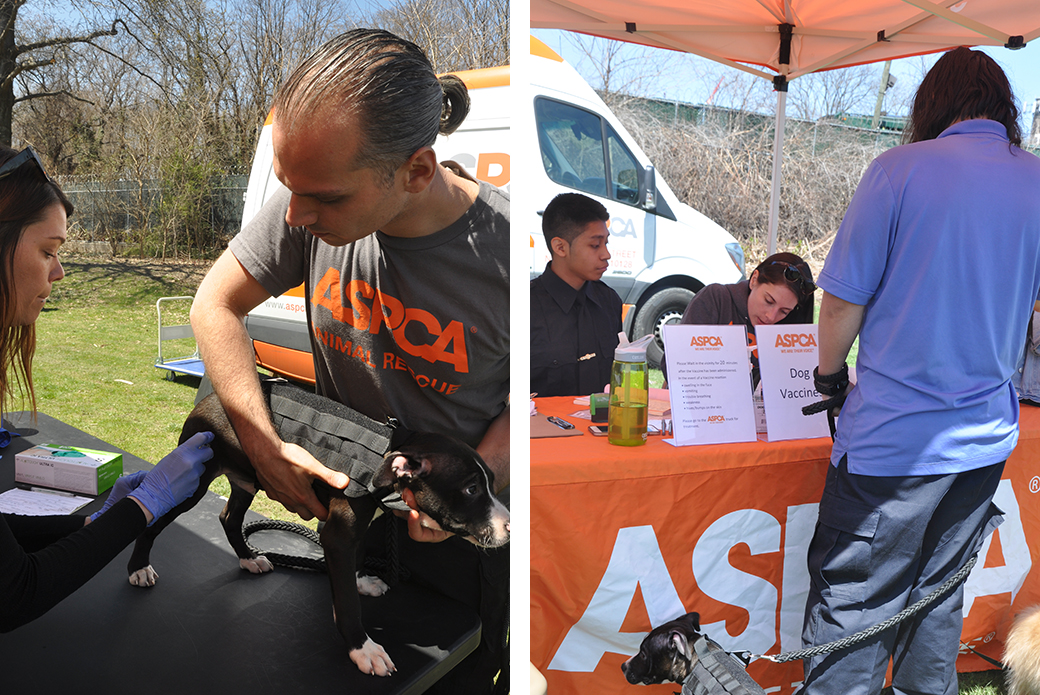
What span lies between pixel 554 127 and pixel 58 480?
4.07 meters

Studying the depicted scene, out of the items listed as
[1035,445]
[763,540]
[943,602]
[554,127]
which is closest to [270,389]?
[763,540]

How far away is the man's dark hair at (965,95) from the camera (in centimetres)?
163

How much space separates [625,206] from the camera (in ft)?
17.0

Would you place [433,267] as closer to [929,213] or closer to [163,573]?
[163,573]

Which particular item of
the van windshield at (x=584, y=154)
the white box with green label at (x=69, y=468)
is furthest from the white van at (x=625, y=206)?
the white box with green label at (x=69, y=468)

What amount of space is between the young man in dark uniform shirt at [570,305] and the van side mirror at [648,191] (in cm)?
250

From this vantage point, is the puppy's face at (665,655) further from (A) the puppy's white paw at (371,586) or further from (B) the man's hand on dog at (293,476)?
(B) the man's hand on dog at (293,476)

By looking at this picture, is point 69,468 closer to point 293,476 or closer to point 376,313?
point 293,476

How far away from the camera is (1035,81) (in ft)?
20.6

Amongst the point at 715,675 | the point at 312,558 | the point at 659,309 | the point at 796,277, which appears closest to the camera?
the point at 312,558

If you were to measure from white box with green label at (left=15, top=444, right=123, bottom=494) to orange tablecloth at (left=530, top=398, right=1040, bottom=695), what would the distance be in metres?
0.89

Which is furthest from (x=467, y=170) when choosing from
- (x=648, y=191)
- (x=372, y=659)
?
(x=648, y=191)

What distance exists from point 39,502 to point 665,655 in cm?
132

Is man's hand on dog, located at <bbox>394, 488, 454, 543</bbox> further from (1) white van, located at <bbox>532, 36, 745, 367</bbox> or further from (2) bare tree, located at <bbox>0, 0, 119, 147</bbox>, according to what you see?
(1) white van, located at <bbox>532, 36, 745, 367</bbox>
